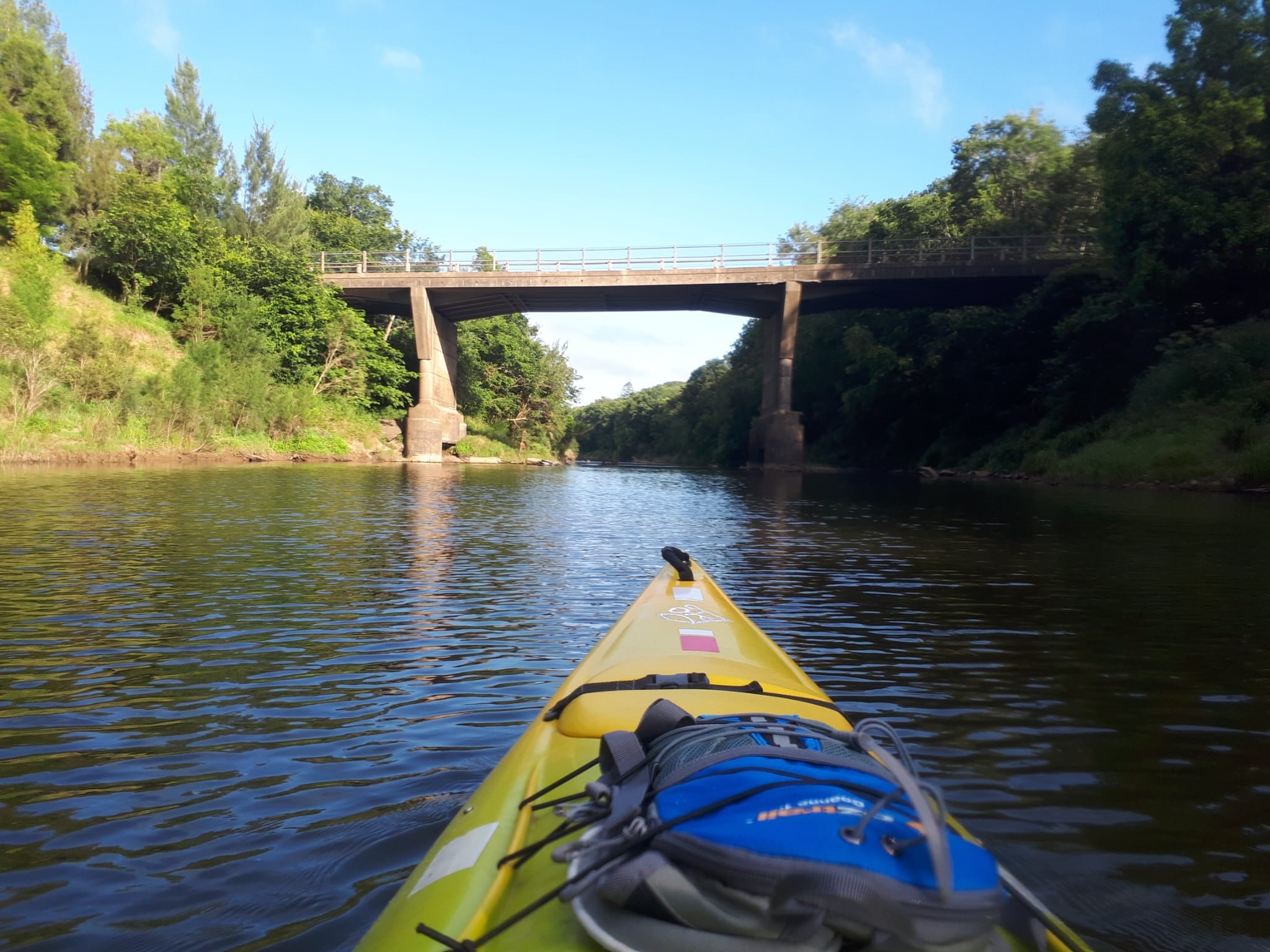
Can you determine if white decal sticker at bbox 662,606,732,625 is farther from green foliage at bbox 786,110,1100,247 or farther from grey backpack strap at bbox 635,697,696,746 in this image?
green foliage at bbox 786,110,1100,247

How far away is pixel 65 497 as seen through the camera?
13.2m

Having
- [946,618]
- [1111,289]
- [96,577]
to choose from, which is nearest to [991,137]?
[1111,289]

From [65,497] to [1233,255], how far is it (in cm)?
2901

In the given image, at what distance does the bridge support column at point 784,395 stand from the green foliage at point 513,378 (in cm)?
1918

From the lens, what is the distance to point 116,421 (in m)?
24.7

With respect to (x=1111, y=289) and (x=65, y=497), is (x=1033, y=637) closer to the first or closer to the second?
(x=65, y=497)

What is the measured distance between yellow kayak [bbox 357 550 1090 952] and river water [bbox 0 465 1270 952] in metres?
0.62

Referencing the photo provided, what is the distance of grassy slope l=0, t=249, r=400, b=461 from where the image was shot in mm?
21953

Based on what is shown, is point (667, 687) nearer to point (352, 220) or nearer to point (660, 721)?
point (660, 721)

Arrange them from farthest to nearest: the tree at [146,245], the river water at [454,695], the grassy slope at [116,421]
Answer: the tree at [146,245] → the grassy slope at [116,421] → the river water at [454,695]

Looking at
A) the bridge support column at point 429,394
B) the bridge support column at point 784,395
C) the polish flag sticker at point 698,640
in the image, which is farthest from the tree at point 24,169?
the polish flag sticker at point 698,640

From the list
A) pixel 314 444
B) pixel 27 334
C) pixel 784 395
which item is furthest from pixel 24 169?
pixel 784 395

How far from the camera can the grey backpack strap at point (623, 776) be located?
1.60 meters

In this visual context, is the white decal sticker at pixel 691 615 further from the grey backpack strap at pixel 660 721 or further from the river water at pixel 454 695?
the grey backpack strap at pixel 660 721
